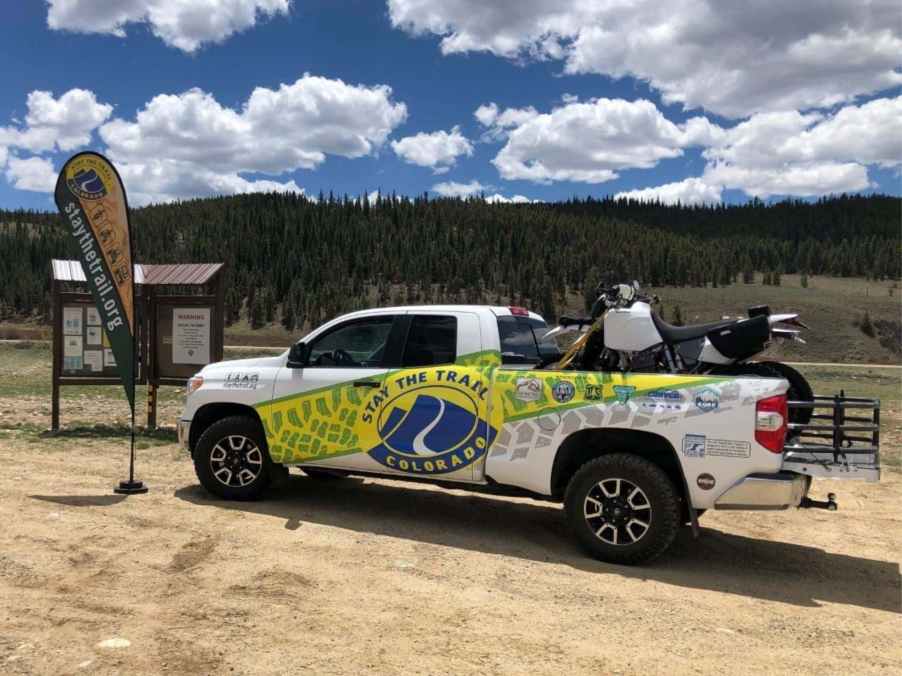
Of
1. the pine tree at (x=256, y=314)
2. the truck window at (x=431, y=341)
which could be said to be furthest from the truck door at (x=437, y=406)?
the pine tree at (x=256, y=314)

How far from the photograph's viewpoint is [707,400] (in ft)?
17.0

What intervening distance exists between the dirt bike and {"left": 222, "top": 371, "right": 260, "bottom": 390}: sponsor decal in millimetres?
3153

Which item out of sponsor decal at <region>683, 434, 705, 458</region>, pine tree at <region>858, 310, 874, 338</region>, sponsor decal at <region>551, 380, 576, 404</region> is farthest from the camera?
pine tree at <region>858, 310, 874, 338</region>

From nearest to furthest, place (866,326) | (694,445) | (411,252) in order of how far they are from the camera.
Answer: (694,445)
(866,326)
(411,252)

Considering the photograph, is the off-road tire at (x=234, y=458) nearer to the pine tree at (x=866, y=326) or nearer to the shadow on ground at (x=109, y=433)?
the shadow on ground at (x=109, y=433)

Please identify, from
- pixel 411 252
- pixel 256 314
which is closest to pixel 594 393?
pixel 256 314

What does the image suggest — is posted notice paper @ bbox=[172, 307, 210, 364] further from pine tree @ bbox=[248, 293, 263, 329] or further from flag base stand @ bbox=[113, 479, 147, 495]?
pine tree @ bbox=[248, 293, 263, 329]

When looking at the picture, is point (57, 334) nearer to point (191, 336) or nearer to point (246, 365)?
point (191, 336)

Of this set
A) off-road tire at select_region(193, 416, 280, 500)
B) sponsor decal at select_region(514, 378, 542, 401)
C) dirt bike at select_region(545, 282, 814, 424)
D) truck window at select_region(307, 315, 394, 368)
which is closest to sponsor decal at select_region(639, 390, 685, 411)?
dirt bike at select_region(545, 282, 814, 424)

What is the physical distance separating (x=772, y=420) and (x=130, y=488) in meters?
5.96

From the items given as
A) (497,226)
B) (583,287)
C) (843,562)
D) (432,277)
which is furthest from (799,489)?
(497,226)

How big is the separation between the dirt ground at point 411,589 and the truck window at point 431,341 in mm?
1478

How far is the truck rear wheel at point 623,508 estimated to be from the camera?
5.32 m

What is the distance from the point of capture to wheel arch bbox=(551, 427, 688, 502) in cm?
548
